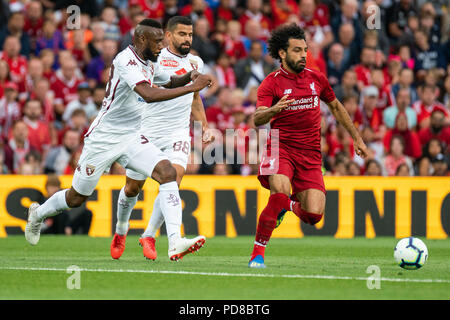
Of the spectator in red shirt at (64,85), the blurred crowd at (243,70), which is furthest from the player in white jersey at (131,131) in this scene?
the spectator in red shirt at (64,85)

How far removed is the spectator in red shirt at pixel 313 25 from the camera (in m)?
19.3

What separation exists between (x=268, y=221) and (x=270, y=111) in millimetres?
1128

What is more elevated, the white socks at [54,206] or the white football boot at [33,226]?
the white socks at [54,206]

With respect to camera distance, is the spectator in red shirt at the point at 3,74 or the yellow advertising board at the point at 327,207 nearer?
the yellow advertising board at the point at 327,207

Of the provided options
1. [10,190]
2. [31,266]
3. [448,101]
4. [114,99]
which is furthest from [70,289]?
[448,101]


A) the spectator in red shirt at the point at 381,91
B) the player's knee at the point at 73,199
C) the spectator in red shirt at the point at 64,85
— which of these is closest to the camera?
the player's knee at the point at 73,199

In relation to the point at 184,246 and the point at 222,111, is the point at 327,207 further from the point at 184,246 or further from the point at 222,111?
the point at 184,246

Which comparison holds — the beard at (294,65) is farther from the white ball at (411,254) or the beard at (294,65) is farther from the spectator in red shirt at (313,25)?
the spectator in red shirt at (313,25)

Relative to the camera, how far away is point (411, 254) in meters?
8.98

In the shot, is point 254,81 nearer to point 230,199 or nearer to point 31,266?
point 230,199

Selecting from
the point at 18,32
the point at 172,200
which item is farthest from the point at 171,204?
the point at 18,32

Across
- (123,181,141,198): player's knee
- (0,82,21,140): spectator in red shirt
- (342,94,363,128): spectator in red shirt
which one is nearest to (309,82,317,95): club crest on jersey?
(123,181,141,198): player's knee

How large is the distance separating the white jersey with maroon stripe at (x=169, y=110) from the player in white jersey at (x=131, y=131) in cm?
75

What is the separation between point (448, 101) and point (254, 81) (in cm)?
433
